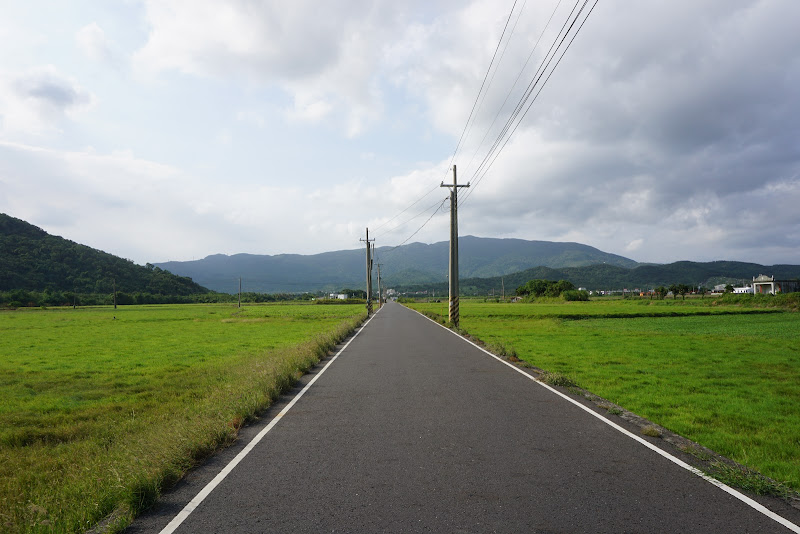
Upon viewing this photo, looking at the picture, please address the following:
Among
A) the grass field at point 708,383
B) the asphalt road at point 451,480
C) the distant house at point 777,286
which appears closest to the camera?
the asphalt road at point 451,480

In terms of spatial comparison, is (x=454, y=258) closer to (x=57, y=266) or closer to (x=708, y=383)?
(x=708, y=383)

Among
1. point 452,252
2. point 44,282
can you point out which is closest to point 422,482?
point 452,252

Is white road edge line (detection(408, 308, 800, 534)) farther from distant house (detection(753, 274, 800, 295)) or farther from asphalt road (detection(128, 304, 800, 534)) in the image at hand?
distant house (detection(753, 274, 800, 295))

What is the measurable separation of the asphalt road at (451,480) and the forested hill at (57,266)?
110575 mm

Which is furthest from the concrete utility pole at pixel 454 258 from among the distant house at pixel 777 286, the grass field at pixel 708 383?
the distant house at pixel 777 286

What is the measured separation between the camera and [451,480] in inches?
203

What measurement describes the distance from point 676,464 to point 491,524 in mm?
2953

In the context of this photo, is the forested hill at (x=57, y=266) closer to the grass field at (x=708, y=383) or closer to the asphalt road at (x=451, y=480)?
the grass field at (x=708, y=383)

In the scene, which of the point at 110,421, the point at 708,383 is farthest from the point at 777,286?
the point at 110,421

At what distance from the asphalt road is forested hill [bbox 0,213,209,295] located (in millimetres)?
110575

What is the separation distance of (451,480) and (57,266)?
121334 mm

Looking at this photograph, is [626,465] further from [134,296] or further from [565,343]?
[134,296]

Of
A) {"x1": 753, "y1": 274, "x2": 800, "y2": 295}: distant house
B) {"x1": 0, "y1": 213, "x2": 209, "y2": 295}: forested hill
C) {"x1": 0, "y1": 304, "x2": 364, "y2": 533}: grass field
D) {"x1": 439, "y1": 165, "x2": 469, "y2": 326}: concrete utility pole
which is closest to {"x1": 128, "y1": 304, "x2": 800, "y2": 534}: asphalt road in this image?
{"x1": 0, "y1": 304, "x2": 364, "y2": 533}: grass field

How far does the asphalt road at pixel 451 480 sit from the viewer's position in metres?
4.20
